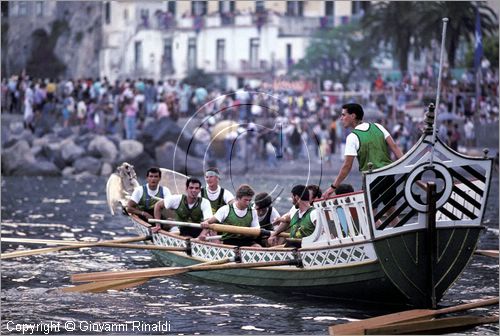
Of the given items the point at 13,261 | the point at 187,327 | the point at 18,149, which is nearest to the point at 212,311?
the point at 187,327

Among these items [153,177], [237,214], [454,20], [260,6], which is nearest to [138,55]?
[260,6]

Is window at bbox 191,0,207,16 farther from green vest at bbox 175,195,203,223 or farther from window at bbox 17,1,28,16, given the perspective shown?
green vest at bbox 175,195,203,223

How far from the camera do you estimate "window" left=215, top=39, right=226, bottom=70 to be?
59406mm

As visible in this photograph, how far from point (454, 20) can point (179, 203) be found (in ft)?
103

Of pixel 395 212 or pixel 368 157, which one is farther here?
pixel 368 157

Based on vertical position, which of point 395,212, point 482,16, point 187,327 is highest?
point 482,16

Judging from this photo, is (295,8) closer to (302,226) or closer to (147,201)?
(147,201)

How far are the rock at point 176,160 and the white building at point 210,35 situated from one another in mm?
11265

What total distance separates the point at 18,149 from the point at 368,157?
1271 inches

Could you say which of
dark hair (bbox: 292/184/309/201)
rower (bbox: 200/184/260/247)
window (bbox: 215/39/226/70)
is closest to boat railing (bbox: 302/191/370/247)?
dark hair (bbox: 292/184/309/201)

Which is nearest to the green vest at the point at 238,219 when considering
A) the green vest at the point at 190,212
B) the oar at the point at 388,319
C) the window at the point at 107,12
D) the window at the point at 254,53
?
the green vest at the point at 190,212

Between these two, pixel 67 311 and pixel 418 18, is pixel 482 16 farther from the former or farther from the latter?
pixel 67 311

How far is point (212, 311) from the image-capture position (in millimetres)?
16250

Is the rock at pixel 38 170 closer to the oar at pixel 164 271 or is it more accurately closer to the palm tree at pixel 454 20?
the palm tree at pixel 454 20
